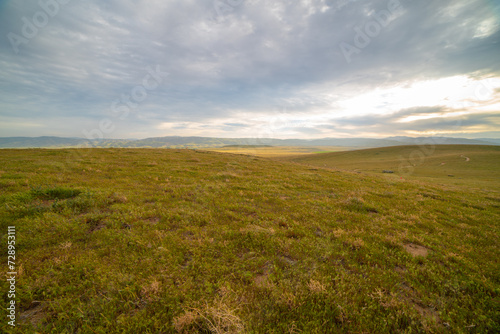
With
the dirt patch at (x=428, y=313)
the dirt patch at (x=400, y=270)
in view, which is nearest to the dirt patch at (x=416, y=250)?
the dirt patch at (x=400, y=270)

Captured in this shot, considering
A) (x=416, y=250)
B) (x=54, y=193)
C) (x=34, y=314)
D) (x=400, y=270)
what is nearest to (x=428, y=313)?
(x=400, y=270)

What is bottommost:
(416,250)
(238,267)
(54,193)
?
(416,250)

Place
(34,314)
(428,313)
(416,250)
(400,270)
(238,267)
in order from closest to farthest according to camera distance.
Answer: (34,314)
(428,313)
(238,267)
(400,270)
(416,250)

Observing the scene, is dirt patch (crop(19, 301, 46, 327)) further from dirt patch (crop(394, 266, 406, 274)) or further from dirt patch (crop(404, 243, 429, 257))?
dirt patch (crop(404, 243, 429, 257))

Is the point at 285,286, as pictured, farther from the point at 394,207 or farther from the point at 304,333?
the point at 394,207

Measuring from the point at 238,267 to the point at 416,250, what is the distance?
6986 mm

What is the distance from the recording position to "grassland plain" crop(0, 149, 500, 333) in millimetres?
3867

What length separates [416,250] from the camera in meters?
7.05

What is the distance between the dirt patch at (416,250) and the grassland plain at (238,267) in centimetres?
6

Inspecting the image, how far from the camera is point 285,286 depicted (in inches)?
185

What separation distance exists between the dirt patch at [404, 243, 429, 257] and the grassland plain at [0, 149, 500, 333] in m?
0.06

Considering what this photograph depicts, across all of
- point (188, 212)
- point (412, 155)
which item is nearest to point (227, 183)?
point (188, 212)

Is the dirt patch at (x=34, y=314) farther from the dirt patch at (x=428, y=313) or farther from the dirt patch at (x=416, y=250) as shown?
the dirt patch at (x=416, y=250)

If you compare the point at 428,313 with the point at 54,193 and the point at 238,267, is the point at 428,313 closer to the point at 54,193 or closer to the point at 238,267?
the point at 238,267
